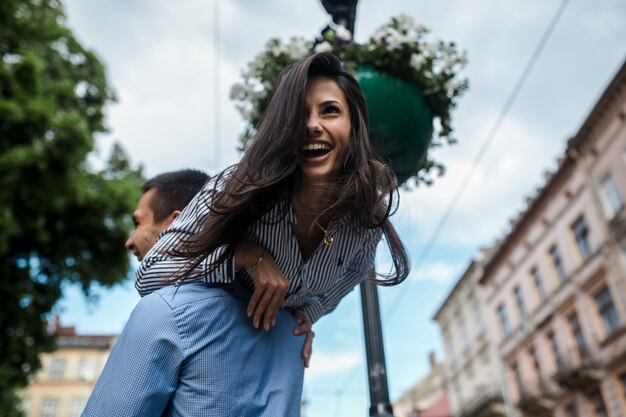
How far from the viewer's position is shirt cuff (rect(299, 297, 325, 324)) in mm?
1543

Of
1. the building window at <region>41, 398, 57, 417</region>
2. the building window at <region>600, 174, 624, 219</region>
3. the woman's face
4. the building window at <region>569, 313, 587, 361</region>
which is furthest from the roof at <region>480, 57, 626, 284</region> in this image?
the building window at <region>41, 398, 57, 417</region>

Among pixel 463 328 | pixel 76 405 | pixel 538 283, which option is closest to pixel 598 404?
pixel 538 283

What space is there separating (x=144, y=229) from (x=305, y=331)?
639mm

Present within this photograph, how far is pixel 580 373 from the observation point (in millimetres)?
21594

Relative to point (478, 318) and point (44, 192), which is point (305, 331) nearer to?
point (44, 192)

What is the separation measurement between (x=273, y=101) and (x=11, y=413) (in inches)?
479

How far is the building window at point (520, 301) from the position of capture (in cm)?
2773

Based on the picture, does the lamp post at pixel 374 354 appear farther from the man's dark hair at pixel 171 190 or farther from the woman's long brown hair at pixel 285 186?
the woman's long brown hair at pixel 285 186

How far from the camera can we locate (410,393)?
157ft

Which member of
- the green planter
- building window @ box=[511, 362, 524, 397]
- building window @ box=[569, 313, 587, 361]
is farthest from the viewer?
building window @ box=[511, 362, 524, 397]

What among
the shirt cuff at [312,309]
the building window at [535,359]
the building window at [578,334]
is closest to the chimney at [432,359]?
the building window at [535,359]

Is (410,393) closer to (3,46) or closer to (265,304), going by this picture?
(3,46)

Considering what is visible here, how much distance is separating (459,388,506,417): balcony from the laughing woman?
100 ft

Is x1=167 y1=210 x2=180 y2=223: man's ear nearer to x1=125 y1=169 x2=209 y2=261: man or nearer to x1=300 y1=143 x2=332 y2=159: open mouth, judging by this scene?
x1=125 y1=169 x2=209 y2=261: man
